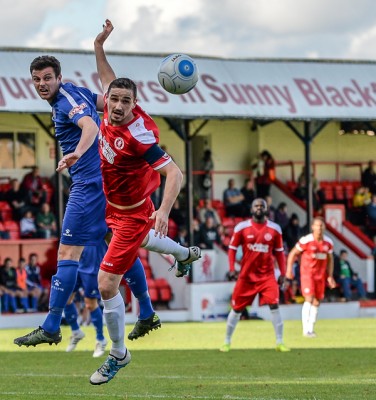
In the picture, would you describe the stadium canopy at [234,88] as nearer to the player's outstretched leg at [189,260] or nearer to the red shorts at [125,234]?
the player's outstretched leg at [189,260]

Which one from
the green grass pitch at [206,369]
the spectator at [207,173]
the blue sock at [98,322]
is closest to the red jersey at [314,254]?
the green grass pitch at [206,369]

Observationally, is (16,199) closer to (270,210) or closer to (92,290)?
(270,210)

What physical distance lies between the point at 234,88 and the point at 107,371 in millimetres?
22107

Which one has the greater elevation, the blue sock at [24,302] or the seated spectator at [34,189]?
the seated spectator at [34,189]

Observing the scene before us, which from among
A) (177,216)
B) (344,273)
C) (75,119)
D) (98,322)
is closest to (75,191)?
(75,119)

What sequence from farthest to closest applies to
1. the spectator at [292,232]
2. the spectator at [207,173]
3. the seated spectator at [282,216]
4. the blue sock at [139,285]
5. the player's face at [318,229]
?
the spectator at [207,173] → the seated spectator at [282,216] → the spectator at [292,232] → the player's face at [318,229] → the blue sock at [139,285]

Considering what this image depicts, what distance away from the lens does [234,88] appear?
3312 centimetres

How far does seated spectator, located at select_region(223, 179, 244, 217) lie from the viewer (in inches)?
1394

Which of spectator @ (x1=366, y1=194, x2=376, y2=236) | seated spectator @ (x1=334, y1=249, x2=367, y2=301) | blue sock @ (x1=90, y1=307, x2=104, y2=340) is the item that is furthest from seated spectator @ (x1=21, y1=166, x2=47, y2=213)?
blue sock @ (x1=90, y1=307, x2=104, y2=340)

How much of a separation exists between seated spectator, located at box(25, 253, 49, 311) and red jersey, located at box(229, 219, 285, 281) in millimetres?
9659

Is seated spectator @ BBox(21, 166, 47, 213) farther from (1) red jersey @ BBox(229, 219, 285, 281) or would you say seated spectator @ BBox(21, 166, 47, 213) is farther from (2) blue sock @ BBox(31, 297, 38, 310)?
(1) red jersey @ BBox(229, 219, 285, 281)

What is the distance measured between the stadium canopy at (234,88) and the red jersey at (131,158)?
1801 cm

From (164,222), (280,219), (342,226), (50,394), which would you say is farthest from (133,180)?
(342,226)

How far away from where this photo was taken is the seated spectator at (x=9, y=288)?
29516 millimetres
